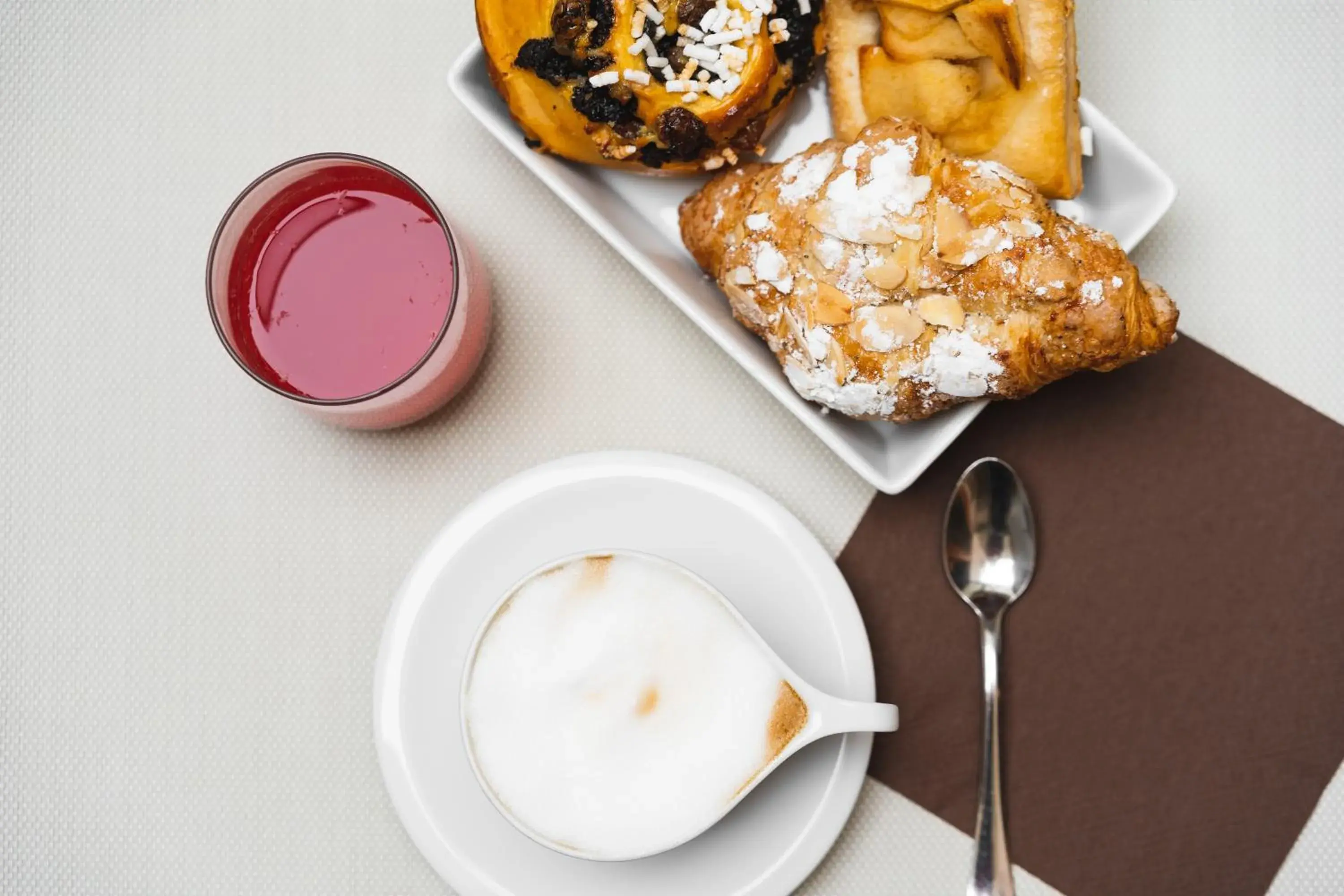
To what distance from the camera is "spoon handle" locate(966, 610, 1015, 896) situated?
1277 mm

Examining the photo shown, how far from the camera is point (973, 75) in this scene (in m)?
1.13

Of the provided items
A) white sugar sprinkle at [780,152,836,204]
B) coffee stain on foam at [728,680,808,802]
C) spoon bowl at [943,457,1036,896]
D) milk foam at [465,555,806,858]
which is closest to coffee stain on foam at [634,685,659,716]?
milk foam at [465,555,806,858]

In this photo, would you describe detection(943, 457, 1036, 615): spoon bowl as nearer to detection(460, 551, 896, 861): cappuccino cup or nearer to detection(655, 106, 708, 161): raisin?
detection(460, 551, 896, 861): cappuccino cup

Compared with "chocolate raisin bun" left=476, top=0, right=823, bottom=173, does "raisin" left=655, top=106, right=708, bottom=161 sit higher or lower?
lower

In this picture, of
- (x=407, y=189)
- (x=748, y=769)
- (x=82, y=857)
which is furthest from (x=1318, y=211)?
(x=82, y=857)

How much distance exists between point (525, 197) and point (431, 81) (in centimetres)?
21

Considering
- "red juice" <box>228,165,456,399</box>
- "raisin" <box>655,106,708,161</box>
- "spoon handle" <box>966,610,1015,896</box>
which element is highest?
"raisin" <box>655,106,708,161</box>

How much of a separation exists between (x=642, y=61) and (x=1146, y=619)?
3.15ft

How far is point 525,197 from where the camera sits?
1.36m

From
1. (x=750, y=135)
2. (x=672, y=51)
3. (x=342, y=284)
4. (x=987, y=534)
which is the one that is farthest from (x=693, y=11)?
(x=987, y=534)

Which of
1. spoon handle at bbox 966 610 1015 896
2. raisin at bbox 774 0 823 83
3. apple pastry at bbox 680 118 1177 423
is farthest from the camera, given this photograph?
spoon handle at bbox 966 610 1015 896

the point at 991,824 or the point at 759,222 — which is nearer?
the point at 759,222

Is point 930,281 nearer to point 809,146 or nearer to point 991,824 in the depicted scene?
point 809,146

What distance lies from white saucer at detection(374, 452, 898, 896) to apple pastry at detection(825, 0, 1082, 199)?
0.48m
